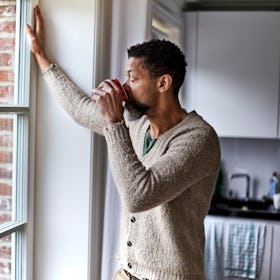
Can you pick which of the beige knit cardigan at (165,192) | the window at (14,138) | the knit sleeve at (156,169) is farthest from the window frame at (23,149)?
the knit sleeve at (156,169)

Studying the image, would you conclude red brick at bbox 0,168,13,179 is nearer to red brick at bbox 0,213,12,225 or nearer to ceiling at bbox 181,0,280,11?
red brick at bbox 0,213,12,225

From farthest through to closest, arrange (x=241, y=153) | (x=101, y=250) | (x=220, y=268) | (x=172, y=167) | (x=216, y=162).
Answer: (x=241, y=153)
(x=220, y=268)
(x=101, y=250)
(x=216, y=162)
(x=172, y=167)

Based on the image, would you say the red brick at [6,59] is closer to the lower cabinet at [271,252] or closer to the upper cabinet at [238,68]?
the upper cabinet at [238,68]

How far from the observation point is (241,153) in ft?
12.3

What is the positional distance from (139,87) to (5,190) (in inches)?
26.2

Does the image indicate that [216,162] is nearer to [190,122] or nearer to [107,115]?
[190,122]

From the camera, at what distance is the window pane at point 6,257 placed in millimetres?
1889

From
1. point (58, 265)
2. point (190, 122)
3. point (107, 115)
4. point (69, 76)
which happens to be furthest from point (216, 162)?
point (58, 265)

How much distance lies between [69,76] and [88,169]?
0.37 m

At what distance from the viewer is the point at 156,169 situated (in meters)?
1.47

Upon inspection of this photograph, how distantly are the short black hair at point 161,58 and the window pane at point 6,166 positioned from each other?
0.54 metres

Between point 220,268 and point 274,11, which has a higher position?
point 274,11

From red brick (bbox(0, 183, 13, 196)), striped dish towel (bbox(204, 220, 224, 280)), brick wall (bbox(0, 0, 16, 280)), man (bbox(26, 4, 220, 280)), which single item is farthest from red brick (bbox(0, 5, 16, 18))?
striped dish towel (bbox(204, 220, 224, 280))

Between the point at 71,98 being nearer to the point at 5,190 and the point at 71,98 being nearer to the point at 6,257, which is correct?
the point at 5,190
